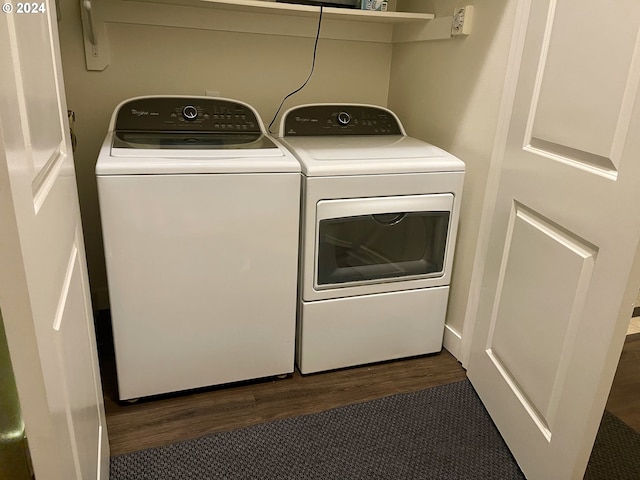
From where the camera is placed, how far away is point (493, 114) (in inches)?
65.8

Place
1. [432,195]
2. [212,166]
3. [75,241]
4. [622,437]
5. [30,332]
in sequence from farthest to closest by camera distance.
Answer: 1. [432,195]
2. [622,437]
3. [212,166]
4. [75,241]
5. [30,332]

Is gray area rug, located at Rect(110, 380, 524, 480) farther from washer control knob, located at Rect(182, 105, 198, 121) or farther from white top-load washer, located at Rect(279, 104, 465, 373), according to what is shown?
washer control knob, located at Rect(182, 105, 198, 121)

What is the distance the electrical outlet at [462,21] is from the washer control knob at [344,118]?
52 centimetres

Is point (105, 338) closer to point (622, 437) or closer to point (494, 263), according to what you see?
point (494, 263)

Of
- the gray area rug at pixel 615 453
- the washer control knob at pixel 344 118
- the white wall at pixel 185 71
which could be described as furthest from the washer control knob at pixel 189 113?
the gray area rug at pixel 615 453

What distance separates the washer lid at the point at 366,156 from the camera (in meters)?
1.62

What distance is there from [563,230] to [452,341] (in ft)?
2.87

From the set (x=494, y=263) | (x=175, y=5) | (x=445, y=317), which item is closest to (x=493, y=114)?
(x=494, y=263)

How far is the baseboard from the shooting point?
1987 mm

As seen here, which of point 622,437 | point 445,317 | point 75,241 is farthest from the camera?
point 445,317

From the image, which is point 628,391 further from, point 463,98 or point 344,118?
point 344,118

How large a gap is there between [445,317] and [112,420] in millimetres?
1303

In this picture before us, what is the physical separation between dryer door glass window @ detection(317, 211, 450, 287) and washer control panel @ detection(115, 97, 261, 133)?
1.88ft

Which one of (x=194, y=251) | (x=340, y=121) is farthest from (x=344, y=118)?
(x=194, y=251)
